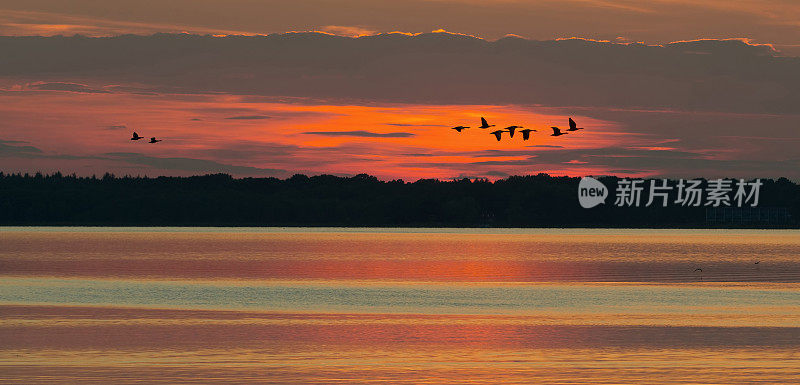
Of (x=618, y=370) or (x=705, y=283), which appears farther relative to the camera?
(x=705, y=283)

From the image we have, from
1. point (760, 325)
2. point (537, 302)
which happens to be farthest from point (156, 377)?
point (537, 302)

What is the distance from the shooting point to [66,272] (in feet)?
230

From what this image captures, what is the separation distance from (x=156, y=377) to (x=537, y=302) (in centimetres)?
2452

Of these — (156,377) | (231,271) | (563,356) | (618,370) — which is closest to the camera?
(156,377)

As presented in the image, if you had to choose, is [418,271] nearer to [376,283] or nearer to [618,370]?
[376,283]

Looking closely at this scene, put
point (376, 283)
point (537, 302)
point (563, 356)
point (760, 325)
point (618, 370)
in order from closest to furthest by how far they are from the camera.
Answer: point (618, 370)
point (563, 356)
point (760, 325)
point (537, 302)
point (376, 283)

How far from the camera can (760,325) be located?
38.1 m

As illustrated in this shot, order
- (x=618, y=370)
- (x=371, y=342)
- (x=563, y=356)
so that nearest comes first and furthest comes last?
1. (x=618, y=370)
2. (x=563, y=356)
3. (x=371, y=342)

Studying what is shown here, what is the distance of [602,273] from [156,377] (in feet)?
163

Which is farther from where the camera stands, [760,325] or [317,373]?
[760,325]

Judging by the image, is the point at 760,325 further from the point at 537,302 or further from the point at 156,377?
the point at 156,377

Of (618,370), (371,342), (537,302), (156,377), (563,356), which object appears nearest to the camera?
(156,377)

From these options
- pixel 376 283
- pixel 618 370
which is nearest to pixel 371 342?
pixel 618 370

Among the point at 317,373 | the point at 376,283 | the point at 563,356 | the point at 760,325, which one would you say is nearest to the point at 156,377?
the point at 317,373
